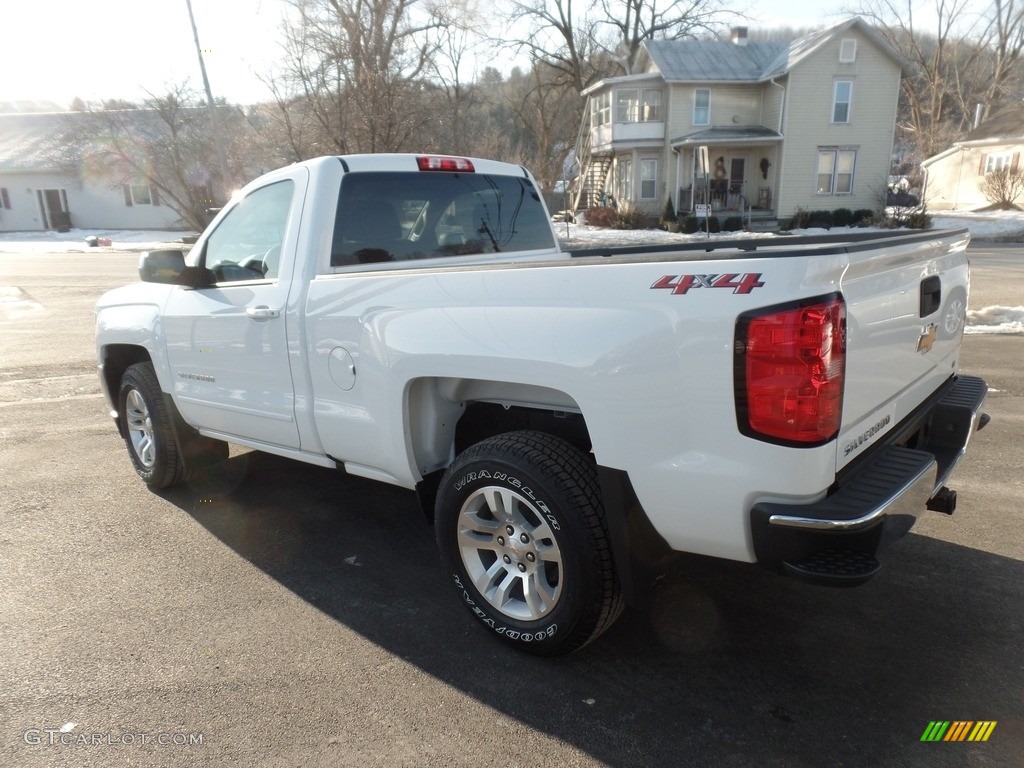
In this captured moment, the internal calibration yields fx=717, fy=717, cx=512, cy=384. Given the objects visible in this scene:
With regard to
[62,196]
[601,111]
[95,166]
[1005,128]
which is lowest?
[62,196]

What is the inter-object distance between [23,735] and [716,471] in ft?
8.53

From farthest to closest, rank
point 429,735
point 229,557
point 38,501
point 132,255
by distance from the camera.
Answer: point 132,255
point 38,501
point 229,557
point 429,735

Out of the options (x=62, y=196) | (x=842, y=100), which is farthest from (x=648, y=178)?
(x=62, y=196)

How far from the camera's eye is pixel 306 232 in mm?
3539

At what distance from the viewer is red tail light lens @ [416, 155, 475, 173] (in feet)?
13.2

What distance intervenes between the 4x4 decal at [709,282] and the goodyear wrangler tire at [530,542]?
79 cm

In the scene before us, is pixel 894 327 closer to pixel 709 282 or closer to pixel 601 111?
pixel 709 282

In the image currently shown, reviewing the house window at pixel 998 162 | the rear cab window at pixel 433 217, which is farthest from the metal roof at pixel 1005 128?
the rear cab window at pixel 433 217

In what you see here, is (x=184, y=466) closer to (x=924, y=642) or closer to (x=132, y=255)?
(x=924, y=642)

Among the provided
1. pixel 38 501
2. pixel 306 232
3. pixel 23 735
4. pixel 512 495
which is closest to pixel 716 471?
pixel 512 495

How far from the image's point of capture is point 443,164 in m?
4.11

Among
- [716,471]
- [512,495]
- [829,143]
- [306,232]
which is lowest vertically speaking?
[512,495]

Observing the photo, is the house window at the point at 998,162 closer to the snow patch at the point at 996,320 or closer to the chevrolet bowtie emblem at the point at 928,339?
the snow patch at the point at 996,320

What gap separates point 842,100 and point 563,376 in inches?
1275
